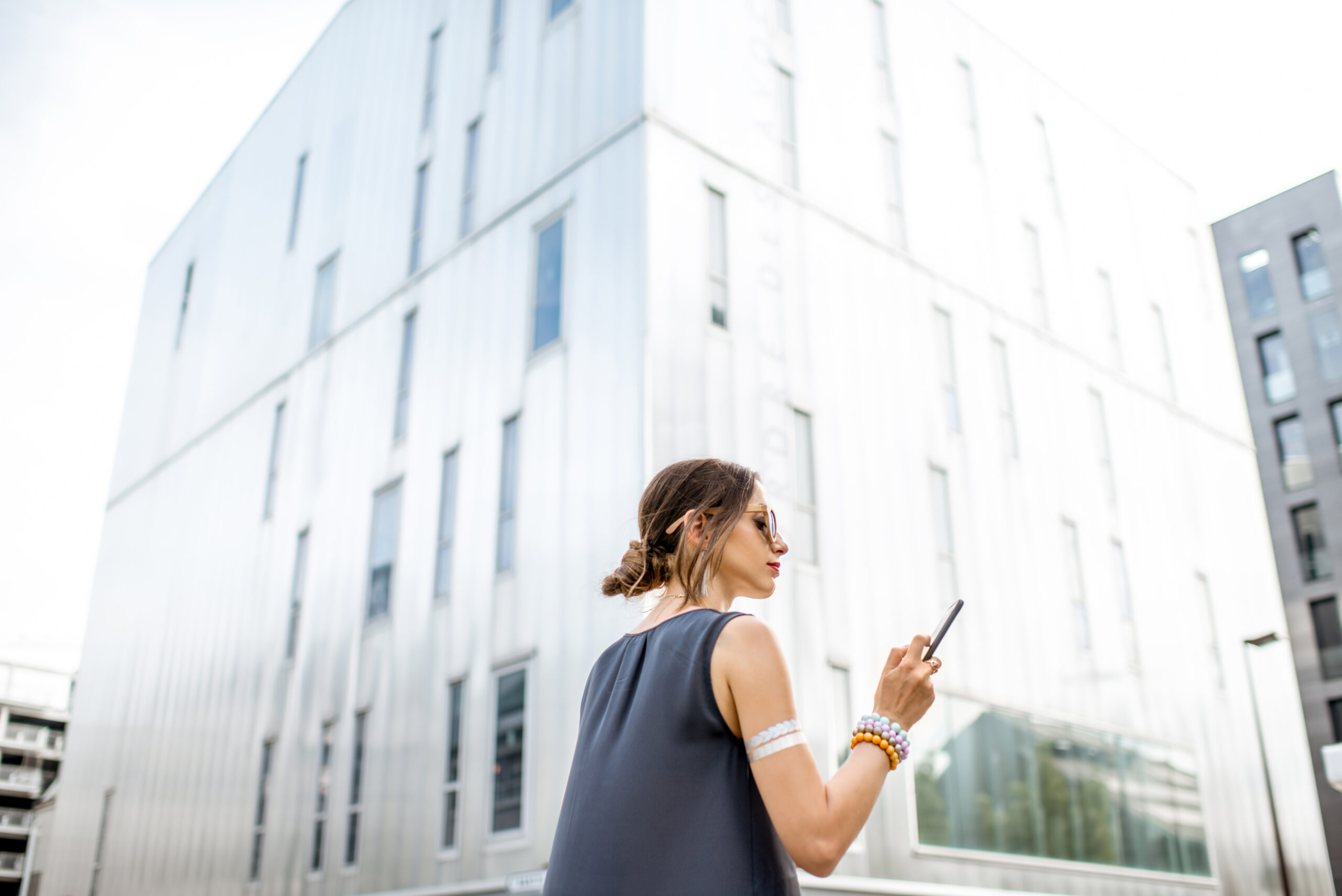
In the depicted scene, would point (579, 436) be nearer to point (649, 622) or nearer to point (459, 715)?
point (459, 715)

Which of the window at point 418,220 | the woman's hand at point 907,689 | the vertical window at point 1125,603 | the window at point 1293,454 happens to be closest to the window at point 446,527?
the window at point 418,220

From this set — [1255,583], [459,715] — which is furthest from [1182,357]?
[459,715]

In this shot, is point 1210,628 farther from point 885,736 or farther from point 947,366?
point 885,736

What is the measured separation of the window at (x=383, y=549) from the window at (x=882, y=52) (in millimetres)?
9474

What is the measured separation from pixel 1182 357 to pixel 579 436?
14.4m

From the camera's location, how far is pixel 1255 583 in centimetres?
Answer: 2130

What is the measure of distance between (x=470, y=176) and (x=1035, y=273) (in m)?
9.46

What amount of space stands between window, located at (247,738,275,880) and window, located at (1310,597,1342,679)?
29.3m

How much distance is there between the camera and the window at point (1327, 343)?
34.6 m

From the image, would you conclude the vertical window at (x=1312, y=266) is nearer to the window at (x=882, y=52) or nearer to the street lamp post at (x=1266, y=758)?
the street lamp post at (x=1266, y=758)

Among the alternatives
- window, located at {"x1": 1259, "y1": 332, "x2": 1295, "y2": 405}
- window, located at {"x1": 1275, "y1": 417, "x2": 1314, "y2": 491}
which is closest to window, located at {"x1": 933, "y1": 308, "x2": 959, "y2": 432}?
window, located at {"x1": 1275, "y1": 417, "x2": 1314, "y2": 491}

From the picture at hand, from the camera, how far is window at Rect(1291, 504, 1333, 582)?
112 ft

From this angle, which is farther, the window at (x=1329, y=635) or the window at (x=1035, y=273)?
the window at (x=1329, y=635)

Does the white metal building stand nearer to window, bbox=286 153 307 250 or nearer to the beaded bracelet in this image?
window, bbox=286 153 307 250
